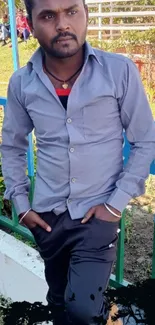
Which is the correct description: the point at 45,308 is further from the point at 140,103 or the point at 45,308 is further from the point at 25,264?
the point at 140,103

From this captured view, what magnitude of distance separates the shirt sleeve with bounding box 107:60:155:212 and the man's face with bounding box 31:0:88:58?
0.71 ft

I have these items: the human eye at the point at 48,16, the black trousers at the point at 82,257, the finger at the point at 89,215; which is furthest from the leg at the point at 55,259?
the human eye at the point at 48,16

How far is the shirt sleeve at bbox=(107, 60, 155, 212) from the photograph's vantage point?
166 centimetres

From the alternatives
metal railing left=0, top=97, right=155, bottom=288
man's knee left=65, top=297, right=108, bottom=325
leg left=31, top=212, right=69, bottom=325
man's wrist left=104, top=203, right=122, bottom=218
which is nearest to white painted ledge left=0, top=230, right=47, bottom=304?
metal railing left=0, top=97, right=155, bottom=288

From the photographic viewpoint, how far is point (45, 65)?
1789 millimetres

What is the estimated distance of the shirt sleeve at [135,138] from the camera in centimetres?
166

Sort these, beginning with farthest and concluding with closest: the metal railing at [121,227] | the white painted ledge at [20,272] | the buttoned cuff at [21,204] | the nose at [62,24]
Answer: the white painted ledge at [20,272]
the metal railing at [121,227]
the buttoned cuff at [21,204]
the nose at [62,24]

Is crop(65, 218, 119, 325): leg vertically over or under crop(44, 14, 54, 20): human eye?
under

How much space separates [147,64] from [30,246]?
7.67 metres

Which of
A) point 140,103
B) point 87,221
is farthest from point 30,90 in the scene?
point 87,221

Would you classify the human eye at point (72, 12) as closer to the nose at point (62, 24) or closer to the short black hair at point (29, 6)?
the nose at point (62, 24)

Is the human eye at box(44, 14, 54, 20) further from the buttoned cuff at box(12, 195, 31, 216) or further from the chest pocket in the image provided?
the buttoned cuff at box(12, 195, 31, 216)

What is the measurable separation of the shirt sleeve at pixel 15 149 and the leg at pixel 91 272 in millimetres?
358

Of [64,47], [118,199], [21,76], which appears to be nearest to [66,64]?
[64,47]
